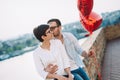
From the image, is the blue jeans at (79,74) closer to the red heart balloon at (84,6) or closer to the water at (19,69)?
the water at (19,69)

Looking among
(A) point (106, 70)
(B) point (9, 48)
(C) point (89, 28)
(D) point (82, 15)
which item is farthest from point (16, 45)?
(A) point (106, 70)

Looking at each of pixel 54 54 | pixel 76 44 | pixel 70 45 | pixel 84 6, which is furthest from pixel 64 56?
pixel 84 6

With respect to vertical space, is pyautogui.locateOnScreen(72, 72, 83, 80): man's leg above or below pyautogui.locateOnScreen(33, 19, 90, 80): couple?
below

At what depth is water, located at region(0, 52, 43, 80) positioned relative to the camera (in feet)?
6.99

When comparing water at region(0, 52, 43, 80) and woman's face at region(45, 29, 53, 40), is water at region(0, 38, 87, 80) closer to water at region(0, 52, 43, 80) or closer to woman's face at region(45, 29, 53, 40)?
water at region(0, 52, 43, 80)

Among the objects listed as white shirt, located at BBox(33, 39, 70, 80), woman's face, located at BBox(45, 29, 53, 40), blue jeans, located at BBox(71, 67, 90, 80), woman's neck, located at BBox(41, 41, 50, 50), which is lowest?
blue jeans, located at BBox(71, 67, 90, 80)

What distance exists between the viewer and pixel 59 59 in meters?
1.96

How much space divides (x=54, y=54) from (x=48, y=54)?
54mm

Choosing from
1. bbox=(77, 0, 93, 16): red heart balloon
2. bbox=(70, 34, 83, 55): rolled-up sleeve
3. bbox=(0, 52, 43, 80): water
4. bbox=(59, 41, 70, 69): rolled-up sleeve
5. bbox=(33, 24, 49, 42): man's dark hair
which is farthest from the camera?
bbox=(77, 0, 93, 16): red heart balloon

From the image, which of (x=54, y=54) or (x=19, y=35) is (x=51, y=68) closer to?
(x=54, y=54)

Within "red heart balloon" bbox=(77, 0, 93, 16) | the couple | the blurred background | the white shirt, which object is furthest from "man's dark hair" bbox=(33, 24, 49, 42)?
"red heart balloon" bbox=(77, 0, 93, 16)

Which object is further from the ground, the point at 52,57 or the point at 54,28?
the point at 54,28

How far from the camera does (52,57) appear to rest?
6.24 feet

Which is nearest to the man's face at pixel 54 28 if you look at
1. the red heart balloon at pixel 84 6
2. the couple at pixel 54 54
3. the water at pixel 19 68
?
the couple at pixel 54 54
